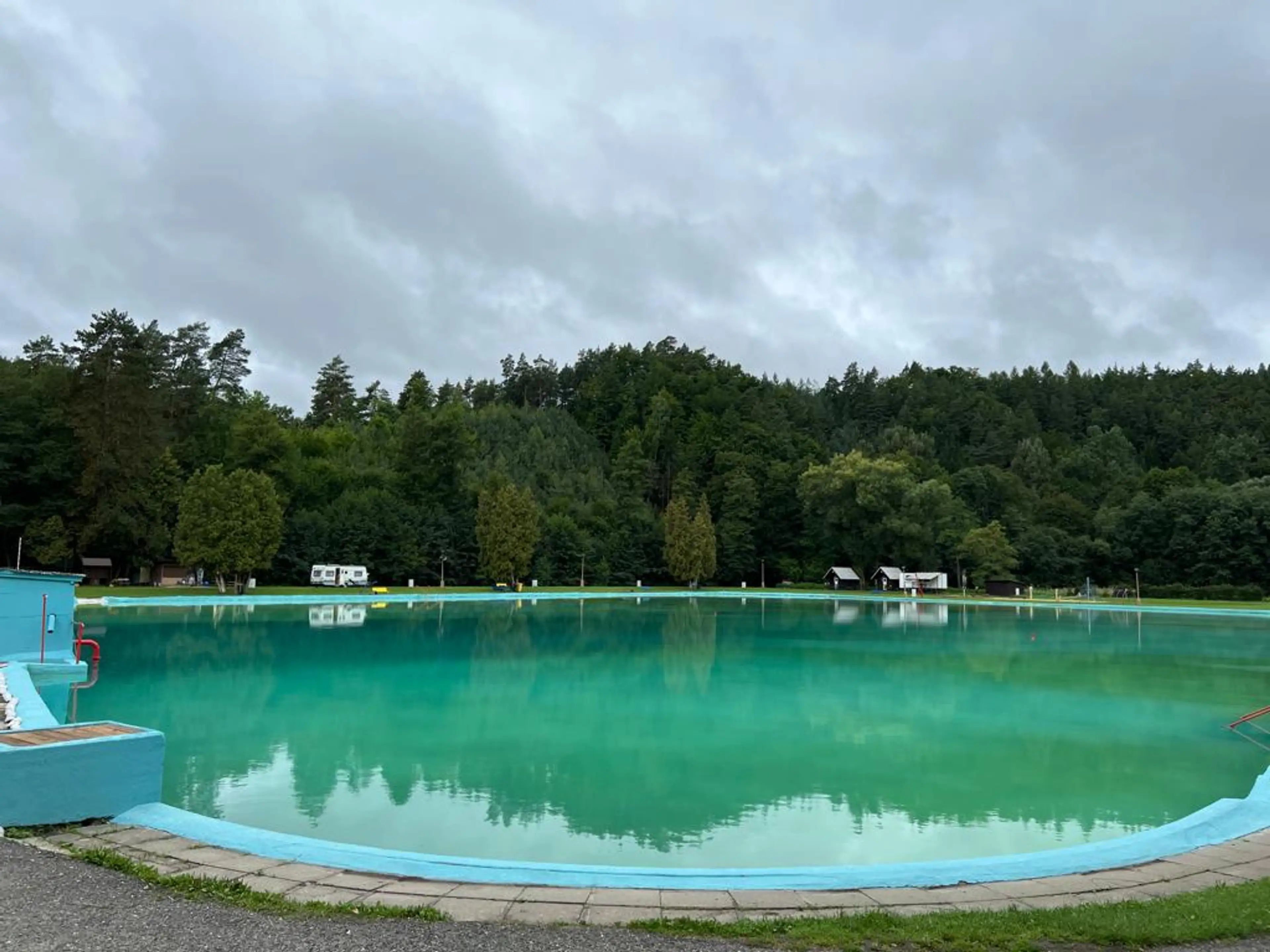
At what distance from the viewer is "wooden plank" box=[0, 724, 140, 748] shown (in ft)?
19.4

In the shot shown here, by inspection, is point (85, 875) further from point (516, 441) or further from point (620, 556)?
point (516, 441)

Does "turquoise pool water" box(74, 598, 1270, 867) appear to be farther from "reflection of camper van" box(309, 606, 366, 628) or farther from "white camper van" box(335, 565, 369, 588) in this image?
"white camper van" box(335, 565, 369, 588)

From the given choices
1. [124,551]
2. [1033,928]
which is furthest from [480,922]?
[124,551]

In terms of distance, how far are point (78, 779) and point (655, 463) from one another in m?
79.7

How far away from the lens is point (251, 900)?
4387mm

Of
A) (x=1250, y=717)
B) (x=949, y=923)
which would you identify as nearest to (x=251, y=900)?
(x=949, y=923)

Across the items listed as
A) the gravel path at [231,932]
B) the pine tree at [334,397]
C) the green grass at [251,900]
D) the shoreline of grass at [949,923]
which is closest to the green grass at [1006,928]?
the shoreline of grass at [949,923]

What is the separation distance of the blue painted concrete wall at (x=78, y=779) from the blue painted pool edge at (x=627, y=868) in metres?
0.14

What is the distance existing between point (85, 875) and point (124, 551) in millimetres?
49614

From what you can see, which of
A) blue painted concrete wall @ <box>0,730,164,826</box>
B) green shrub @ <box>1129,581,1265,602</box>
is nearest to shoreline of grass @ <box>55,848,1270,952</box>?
blue painted concrete wall @ <box>0,730,164,826</box>

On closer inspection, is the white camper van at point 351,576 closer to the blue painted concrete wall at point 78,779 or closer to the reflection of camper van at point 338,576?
the reflection of camper van at point 338,576

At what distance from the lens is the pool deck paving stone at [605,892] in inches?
175

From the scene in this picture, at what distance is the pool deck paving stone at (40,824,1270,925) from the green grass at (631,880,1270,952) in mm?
147

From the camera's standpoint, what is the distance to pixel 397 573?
56.1 meters
